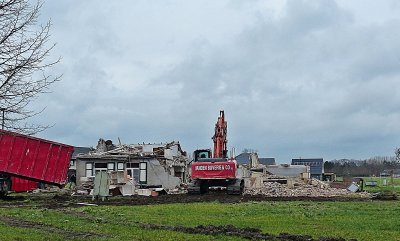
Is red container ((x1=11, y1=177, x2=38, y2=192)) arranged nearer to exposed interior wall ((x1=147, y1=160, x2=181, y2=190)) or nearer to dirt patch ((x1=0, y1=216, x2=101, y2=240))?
dirt patch ((x1=0, y1=216, x2=101, y2=240))

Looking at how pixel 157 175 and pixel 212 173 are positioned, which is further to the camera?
pixel 157 175

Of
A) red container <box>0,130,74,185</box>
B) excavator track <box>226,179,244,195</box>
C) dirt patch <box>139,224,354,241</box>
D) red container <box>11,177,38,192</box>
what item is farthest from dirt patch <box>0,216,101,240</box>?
excavator track <box>226,179,244,195</box>

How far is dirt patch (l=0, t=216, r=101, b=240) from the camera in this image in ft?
49.9

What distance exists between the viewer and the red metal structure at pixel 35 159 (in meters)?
33.5

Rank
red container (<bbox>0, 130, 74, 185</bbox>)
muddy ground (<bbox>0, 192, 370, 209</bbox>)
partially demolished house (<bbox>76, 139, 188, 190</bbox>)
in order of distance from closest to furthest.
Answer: muddy ground (<bbox>0, 192, 370, 209</bbox>) → red container (<bbox>0, 130, 74, 185</bbox>) → partially demolished house (<bbox>76, 139, 188, 190</bbox>)

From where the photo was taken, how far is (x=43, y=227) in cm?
1745

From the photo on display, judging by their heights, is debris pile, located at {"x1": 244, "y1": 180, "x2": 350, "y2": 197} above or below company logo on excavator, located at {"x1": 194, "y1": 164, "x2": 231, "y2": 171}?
below

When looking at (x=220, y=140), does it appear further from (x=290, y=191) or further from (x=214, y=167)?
(x=290, y=191)

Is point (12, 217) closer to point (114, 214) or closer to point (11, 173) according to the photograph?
point (114, 214)

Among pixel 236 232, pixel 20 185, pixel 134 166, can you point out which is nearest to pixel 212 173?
pixel 20 185

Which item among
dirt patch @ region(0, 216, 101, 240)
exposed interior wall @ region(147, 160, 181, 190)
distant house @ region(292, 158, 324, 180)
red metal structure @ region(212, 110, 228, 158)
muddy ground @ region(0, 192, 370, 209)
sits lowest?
dirt patch @ region(0, 216, 101, 240)

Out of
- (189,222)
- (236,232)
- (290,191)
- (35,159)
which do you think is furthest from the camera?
(290,191)

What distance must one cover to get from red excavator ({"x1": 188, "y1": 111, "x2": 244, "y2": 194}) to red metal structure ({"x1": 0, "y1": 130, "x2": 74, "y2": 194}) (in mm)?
8772

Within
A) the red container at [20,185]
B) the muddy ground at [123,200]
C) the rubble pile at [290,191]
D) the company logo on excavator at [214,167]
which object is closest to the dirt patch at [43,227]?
the muddy ground at [123,200]
